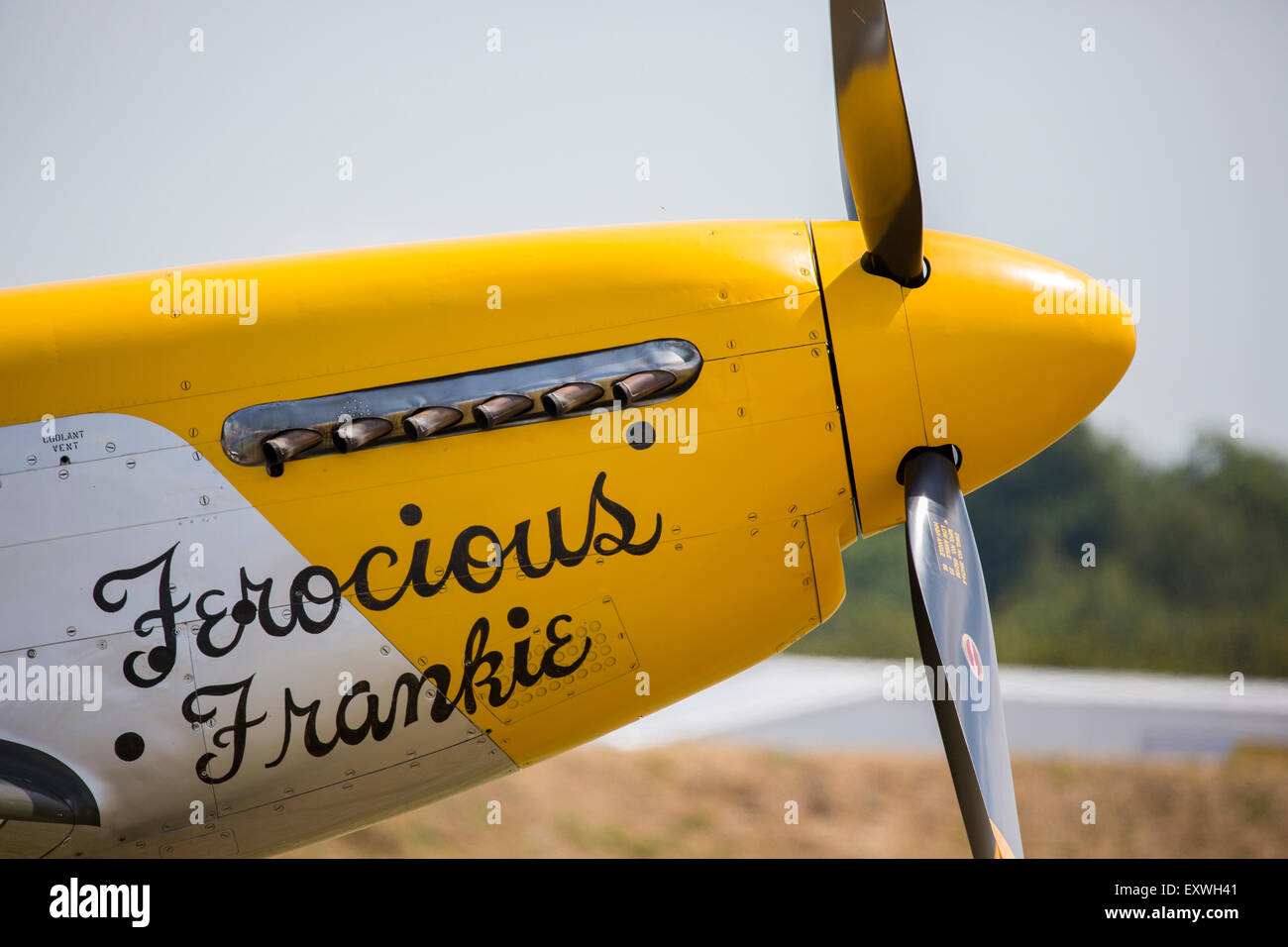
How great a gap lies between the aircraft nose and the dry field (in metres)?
9.22

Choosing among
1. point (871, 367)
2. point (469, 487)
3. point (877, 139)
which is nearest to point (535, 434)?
point (469, 487)

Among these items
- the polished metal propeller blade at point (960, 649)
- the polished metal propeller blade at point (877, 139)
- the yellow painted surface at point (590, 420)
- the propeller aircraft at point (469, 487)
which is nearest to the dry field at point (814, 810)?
the propeller aircraft at point (469, 487)

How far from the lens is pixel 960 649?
4301 mm

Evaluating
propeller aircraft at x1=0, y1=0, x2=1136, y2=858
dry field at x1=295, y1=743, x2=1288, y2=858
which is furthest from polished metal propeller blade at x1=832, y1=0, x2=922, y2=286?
dry field at x1=295, y1=743, x2=1288, y2=858

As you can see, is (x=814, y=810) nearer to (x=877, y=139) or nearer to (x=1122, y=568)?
(x=877, y=139)

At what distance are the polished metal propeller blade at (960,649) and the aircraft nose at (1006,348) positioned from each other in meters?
0.25

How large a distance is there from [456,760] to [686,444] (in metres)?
1.63

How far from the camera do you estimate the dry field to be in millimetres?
12805

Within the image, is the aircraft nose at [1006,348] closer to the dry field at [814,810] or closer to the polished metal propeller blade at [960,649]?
the polished metal propeller blade at [960,649]

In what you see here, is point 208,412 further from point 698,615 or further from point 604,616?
point 698,615

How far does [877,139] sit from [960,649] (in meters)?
2.10

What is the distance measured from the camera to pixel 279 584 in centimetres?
420

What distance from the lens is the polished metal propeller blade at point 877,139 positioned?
4.32 meters

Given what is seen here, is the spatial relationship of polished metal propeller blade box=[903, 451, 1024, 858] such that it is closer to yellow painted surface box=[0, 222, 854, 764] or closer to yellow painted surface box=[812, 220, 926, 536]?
yellow painted surface box=[812, 220, 926, 536]
